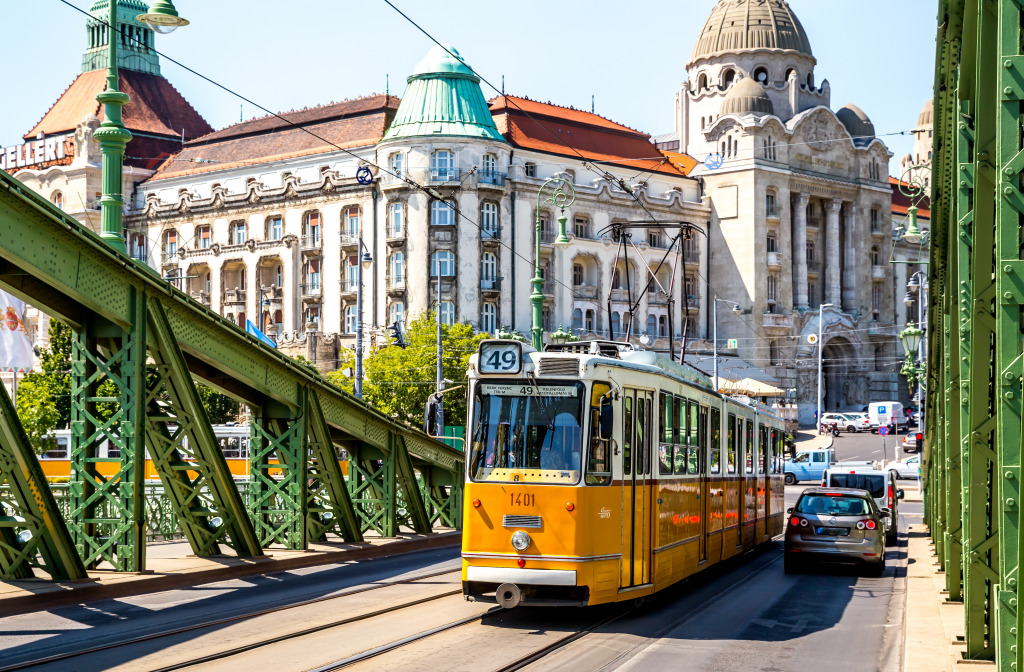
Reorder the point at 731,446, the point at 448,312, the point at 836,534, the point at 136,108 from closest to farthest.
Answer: the point at 731,446 → the point at 836,534 → the point at 448,312 → the point at 136,108

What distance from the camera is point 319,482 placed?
25359mm

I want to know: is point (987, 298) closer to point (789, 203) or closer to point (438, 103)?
point (438, 103)

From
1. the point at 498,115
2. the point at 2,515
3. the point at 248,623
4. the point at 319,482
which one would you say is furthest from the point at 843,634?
the point at 498,115

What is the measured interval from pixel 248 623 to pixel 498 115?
74162mm

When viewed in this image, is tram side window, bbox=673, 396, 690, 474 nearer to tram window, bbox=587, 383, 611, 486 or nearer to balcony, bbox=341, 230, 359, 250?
tram window, bbox=587, 383, 611, 486

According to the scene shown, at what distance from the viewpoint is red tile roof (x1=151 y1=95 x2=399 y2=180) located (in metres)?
85.7

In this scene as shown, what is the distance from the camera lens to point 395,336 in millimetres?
68312

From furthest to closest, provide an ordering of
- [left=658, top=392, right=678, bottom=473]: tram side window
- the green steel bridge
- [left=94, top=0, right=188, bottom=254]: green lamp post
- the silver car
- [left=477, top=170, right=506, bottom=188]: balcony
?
[left=477, top=170, right=506, bottom=188]: balcony, the silver car, [left=94, top=0, right=188, bottom=254]: green lamp post, [left=658, top=392, right=678, bottom=473]: tram side window, the green steel bridge

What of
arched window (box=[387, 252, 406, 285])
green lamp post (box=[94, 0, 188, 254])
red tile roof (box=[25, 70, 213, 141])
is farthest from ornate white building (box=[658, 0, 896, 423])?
green lamp post (box=[94, 0, 188, 254])

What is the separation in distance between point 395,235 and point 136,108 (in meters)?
30.0

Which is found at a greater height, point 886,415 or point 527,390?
point 527,390

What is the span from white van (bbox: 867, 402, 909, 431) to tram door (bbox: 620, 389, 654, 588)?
253 ft

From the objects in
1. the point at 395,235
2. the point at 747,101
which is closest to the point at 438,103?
the point at 395,235

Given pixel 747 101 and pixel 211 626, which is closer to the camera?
pixel 211 626
